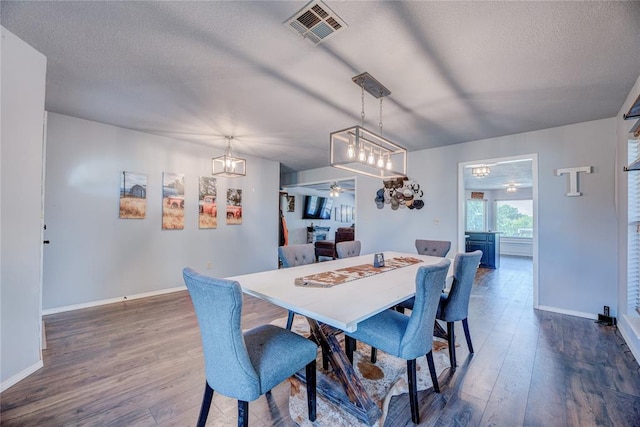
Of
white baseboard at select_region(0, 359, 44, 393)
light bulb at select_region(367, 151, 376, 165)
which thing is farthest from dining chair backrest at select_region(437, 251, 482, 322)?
white baseboard at select_region(0, 359, 44, 393)

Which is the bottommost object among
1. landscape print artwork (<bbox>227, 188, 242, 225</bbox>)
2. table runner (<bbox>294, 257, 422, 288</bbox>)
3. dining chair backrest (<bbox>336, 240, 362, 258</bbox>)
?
table runner (<bbox>294, 257, 422, 288</bbox>)

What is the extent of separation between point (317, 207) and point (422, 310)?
26.9ft

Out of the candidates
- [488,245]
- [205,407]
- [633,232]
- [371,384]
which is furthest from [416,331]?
[488,245]

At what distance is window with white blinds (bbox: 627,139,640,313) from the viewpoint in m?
2.65

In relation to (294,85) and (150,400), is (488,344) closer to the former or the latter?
(150,400)

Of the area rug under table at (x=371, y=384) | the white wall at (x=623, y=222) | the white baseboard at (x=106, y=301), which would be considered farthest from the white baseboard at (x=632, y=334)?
the white baseboard at (x=106, y=301)

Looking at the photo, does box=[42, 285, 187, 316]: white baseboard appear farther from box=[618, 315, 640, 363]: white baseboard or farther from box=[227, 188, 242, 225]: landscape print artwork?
box=[618, 315, 640, 363]: white baseboard

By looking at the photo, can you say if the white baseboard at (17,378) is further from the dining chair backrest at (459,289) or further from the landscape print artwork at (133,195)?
the dining chair backrest at (459,289)

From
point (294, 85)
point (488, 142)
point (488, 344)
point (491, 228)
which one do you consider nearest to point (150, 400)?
point (294, 85)

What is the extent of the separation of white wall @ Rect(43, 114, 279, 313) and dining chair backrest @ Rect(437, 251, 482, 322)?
4050 millimetres

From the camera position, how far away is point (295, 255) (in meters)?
2.95

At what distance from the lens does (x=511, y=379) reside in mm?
2041

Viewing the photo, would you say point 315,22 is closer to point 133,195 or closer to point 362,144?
point 362,144

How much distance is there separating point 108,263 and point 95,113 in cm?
202
